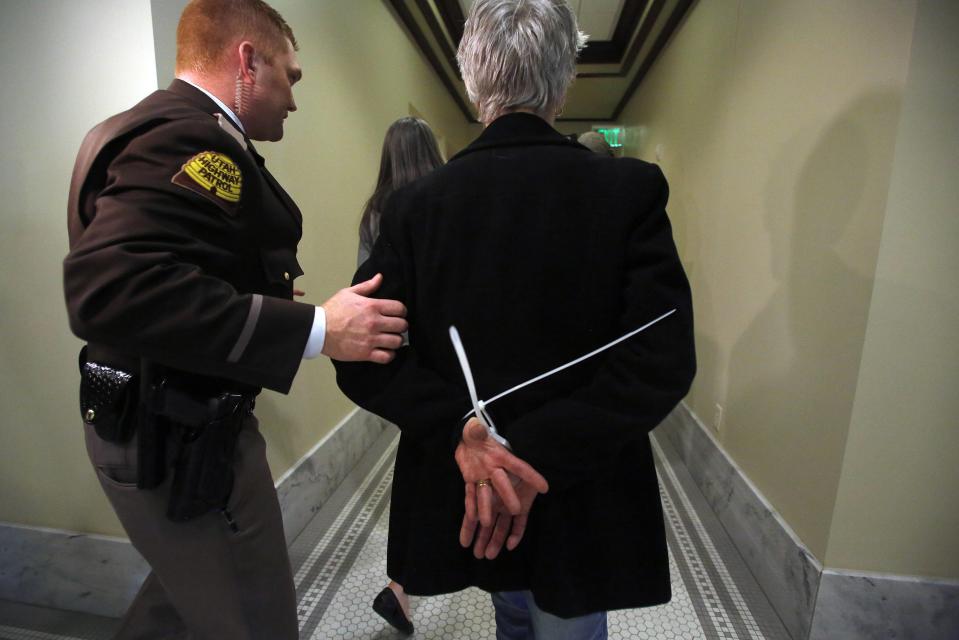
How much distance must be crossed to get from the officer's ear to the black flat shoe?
145 centimetres

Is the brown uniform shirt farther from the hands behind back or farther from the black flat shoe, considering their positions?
the black flat shoe

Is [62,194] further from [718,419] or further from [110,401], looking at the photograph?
[718,419]

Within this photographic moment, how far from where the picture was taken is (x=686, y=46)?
287 centimetres

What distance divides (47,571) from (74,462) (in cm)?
40

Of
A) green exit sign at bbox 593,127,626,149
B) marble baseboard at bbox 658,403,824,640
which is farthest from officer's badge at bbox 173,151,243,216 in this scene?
green exit sign at bbox 593,127,626,149

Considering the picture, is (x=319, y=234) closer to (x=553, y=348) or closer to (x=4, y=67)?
(x=4, y=67)

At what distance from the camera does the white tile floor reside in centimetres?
145

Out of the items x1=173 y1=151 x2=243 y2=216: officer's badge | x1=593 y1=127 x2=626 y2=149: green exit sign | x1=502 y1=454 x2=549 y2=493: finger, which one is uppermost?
x1=593 y1=127 x2=626 y2=149: green exit sign

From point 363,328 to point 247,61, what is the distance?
0.63 metres

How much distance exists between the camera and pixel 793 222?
1.56 meters

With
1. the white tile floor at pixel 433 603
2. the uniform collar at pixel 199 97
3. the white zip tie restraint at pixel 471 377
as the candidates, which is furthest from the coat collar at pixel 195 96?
the white tile floor at pixel 433 603

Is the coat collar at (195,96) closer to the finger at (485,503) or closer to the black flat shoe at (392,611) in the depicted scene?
the finger at (485,503)

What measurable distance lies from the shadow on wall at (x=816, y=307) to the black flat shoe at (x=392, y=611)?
126 cm

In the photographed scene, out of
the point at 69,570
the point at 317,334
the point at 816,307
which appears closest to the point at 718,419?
the point at 816,307
